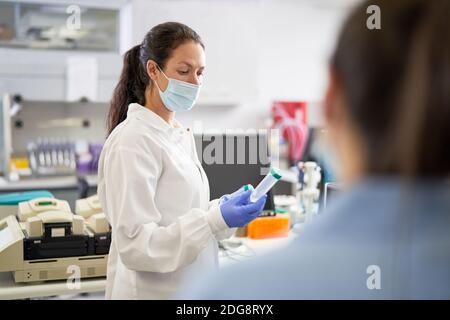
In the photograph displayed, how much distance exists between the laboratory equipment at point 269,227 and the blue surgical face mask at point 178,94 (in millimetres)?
780

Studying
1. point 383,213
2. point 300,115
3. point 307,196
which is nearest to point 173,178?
point 383,213

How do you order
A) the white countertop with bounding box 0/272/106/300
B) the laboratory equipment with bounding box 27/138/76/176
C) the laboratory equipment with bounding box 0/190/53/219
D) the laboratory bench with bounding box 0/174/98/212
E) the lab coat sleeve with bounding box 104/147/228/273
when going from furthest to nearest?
the laboratory equipment with bounding box 27/138/76/176 < the laboratory bench with bounding box 0/174/98/212 < the laboratory equipment with bounding box 0/190/53/219 < the white countertop with bounding box 0/272/106/300 < the lab coat sleeve with bounding box 104/147/228/273

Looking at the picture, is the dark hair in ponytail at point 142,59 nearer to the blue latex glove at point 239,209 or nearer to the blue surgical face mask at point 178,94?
the blue surgical face mask at point 178,94

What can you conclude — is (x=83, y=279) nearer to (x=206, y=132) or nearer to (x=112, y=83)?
(x=206, y=132)

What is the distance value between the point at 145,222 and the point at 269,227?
951mm

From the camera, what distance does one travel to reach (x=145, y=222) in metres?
1.10

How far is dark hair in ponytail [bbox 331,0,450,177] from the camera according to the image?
459mm

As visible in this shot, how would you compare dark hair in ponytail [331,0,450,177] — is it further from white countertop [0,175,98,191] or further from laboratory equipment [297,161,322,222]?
white countertop [0,175,98,191]

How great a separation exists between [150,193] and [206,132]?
668mm

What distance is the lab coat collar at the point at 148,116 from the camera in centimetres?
123

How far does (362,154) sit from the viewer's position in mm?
493

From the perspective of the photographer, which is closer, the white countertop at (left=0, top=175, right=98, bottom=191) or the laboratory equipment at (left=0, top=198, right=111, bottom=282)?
the laboratory equipment at (left=0, top=198, right=111, bottom=282)

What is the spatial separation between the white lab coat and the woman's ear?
0.08m

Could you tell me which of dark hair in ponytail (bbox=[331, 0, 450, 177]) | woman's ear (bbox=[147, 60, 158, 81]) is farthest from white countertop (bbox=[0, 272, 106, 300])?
dark hair in ponytail (bbox=[331, 0, 450, 177])
